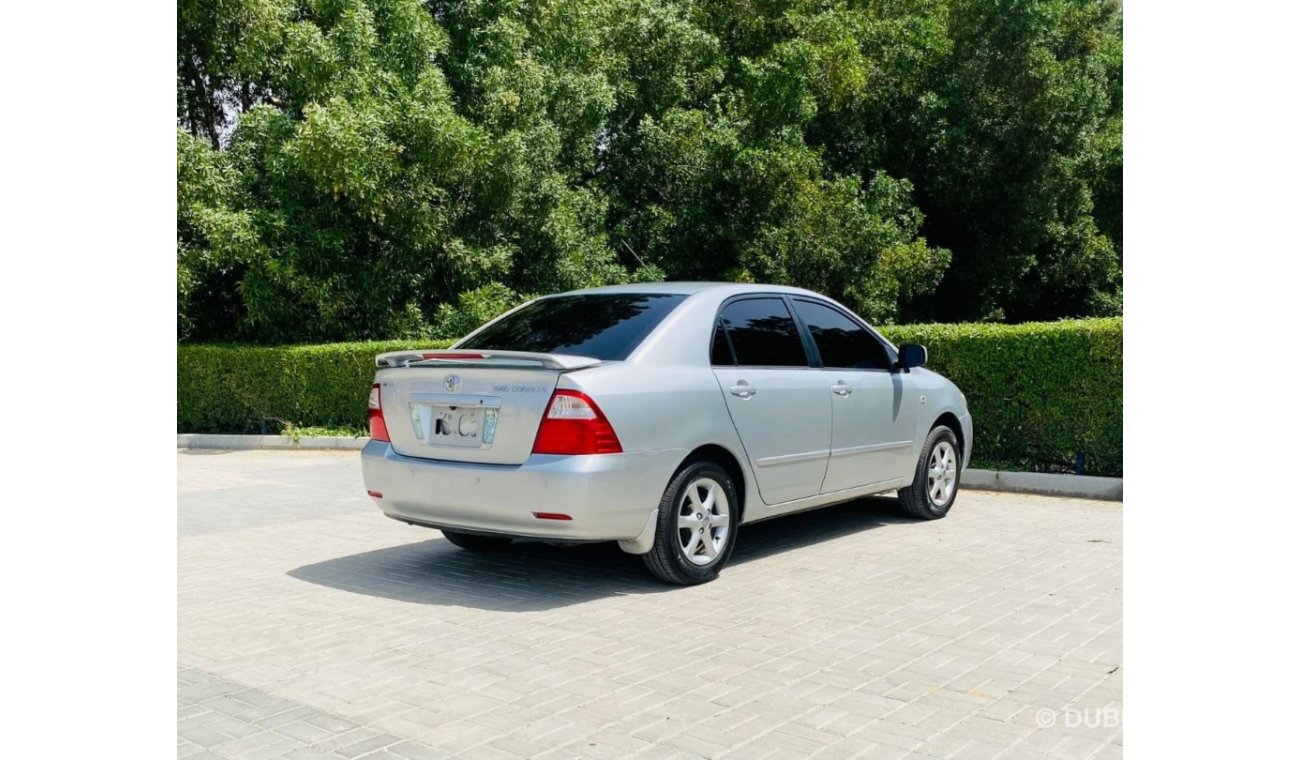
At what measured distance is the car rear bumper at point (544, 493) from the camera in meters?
5.68

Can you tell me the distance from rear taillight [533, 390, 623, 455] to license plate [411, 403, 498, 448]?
1.25 ft

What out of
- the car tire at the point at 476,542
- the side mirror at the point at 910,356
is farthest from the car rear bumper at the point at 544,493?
the side mirror at the point at 910,356

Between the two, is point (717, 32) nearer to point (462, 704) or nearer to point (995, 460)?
point (995, 460)

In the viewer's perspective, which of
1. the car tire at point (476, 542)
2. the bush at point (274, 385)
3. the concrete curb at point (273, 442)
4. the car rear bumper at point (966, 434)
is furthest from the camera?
the bush at point (274, 385)

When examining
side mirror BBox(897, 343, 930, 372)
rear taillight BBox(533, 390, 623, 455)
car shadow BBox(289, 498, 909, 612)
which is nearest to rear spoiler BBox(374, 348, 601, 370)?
rear taillight BBox(533, 390, 623, 455)

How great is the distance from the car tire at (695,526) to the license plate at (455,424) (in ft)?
3.40

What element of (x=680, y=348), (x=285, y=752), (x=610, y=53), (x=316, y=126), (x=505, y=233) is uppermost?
(x=610, y=53)

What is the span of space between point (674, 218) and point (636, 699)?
16.3 meters

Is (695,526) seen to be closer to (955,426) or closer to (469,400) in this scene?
(469,400)

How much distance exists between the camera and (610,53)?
69.8 ft

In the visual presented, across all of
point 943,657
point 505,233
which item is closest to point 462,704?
Result: point 943,657

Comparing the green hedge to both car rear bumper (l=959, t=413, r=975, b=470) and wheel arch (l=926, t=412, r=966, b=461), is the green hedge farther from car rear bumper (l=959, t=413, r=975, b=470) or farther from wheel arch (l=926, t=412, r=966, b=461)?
wheel arch (l=926, t=412, r=966, b=461)

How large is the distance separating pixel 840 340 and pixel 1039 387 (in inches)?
150

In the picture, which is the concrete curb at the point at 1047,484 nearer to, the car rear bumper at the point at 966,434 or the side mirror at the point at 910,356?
the car rear bumper at the point at 966,434
